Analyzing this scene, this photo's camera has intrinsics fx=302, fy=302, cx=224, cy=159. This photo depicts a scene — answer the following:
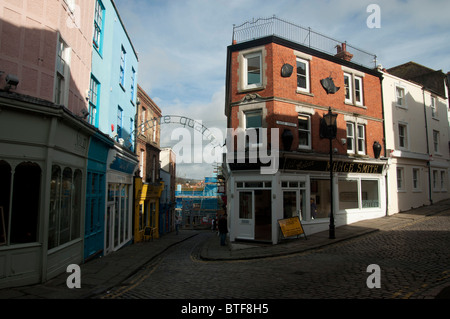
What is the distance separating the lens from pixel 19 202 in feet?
26.0

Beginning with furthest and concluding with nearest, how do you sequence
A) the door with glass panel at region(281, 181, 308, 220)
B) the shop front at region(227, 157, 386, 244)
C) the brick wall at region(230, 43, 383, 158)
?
the brick wall at region(230, 43, 383, 158) < the door with glass panel at region(281, 181, 308, 220) < the shop front at region(227, 157, 386, 244)

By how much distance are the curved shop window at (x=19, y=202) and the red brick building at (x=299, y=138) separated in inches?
357

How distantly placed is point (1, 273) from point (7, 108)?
13.3 feet

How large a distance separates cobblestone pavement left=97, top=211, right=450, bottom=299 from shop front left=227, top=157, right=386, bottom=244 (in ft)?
9.80

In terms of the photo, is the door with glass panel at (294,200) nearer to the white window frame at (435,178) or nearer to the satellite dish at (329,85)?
the satellite dish at (329,85)

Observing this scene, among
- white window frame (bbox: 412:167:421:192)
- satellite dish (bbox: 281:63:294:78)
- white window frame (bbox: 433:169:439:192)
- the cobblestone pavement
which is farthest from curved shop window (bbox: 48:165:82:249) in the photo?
white window frame (bbox: 433:169:439:192)

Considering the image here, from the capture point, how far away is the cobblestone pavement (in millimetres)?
7070

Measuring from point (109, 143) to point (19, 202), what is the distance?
5564 millimetres

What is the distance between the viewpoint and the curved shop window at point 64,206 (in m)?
8.84

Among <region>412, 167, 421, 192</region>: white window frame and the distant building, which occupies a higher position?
<region>412, 167, 421, 192</region>: white window frame

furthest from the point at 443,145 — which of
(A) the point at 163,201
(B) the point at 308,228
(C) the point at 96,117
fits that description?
(C) the point at 96,117

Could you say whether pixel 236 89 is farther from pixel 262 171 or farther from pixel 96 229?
pixel 96 229

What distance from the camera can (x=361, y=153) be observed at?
61.7 feet

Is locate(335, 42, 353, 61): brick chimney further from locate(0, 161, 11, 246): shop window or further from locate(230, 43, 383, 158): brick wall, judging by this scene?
locate(0, 161, 11, 246): shop window
